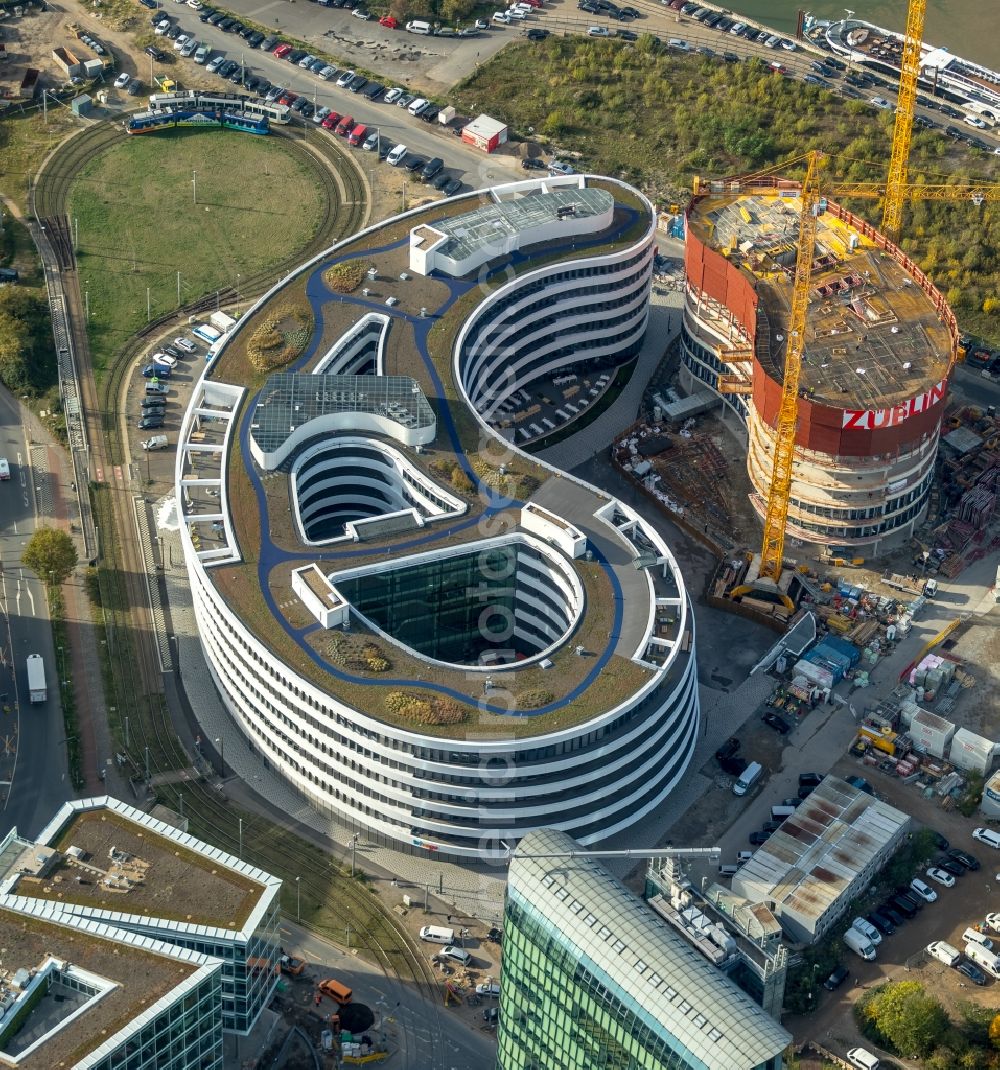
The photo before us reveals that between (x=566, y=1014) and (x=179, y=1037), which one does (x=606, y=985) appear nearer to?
(x=566, y=1014)

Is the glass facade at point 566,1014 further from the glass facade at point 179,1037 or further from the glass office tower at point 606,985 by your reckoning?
the glass facade at point 179,1037

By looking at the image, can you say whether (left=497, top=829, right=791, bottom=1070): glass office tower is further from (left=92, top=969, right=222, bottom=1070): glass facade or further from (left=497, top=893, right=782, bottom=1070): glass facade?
(left=92, top=969, right=222, bottom=1070): glass facade

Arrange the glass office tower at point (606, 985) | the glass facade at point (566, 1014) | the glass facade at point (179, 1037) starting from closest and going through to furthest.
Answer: the glass office tower at point (606, 985), the glass facade at point (566, 1014), the glass facade at point (179, 1037)

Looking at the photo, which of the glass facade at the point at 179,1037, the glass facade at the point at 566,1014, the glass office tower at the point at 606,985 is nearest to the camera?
the glass office tower at the point at 606,985


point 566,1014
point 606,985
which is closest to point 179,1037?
point 566,1014

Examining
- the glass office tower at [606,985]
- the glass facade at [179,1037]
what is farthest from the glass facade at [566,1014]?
the glass facade at [179,1037]

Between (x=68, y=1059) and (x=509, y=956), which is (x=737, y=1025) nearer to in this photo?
(x=509, y=956)
